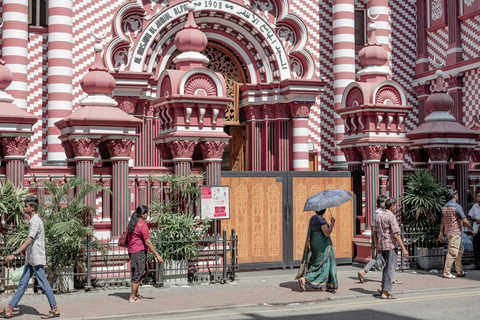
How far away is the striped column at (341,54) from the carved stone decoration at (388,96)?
18.0ft

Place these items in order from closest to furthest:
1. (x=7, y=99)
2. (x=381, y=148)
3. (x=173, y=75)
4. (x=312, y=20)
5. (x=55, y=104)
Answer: (x=7, y=99) < (x=173, y=75) < (x=381, y=148) < (x=55, y=104) < (x=312, y=20)

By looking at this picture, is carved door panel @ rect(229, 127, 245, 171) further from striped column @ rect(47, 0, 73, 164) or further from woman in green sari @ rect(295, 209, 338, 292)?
woman in green sari @ rect(295, 209, 338, 292)

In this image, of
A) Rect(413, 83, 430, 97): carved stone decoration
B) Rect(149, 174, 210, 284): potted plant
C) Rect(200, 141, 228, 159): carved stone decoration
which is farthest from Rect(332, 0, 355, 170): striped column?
Rect(149, 174, 210, 284): potted plant

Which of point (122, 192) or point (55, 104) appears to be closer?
point (122, 192)

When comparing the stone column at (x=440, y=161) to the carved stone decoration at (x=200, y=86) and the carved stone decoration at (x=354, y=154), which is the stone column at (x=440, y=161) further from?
the carved stone decoration at (x=200, y=86)

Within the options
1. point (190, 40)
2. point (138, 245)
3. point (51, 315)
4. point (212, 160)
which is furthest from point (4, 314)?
point (190, 40)

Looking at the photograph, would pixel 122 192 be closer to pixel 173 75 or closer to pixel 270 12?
pixel 173 75

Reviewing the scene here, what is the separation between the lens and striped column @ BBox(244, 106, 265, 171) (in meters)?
20.2

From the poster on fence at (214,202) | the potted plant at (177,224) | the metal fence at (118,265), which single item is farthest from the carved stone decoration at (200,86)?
the metal fence at (118,265)

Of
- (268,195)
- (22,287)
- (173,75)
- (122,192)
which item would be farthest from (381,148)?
(22,287)

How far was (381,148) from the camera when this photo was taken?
15602 millimetres

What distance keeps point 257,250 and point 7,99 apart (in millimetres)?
6159

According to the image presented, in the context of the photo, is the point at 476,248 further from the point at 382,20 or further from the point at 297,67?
the point at 382,20

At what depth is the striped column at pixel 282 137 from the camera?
20109 millimetres
